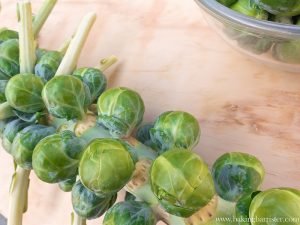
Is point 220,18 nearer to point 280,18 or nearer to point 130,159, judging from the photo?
point 280,18

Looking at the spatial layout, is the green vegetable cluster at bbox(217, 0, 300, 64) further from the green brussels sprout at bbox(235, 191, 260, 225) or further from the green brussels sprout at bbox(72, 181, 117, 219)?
the green brussels sprout at bbox(72, 181, 117, 219)

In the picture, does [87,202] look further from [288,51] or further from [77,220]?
[288,51]

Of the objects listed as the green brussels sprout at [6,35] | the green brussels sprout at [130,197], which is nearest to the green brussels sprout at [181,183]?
the green brussels sprout at [130,197]

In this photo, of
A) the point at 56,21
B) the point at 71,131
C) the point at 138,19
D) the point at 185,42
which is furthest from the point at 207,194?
the point at 56,21

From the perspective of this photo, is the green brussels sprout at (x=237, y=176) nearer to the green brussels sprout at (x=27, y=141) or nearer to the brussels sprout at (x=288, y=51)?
the brussels sprout at (x=288, y=51)

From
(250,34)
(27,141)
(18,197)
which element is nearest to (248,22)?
(250,34)
